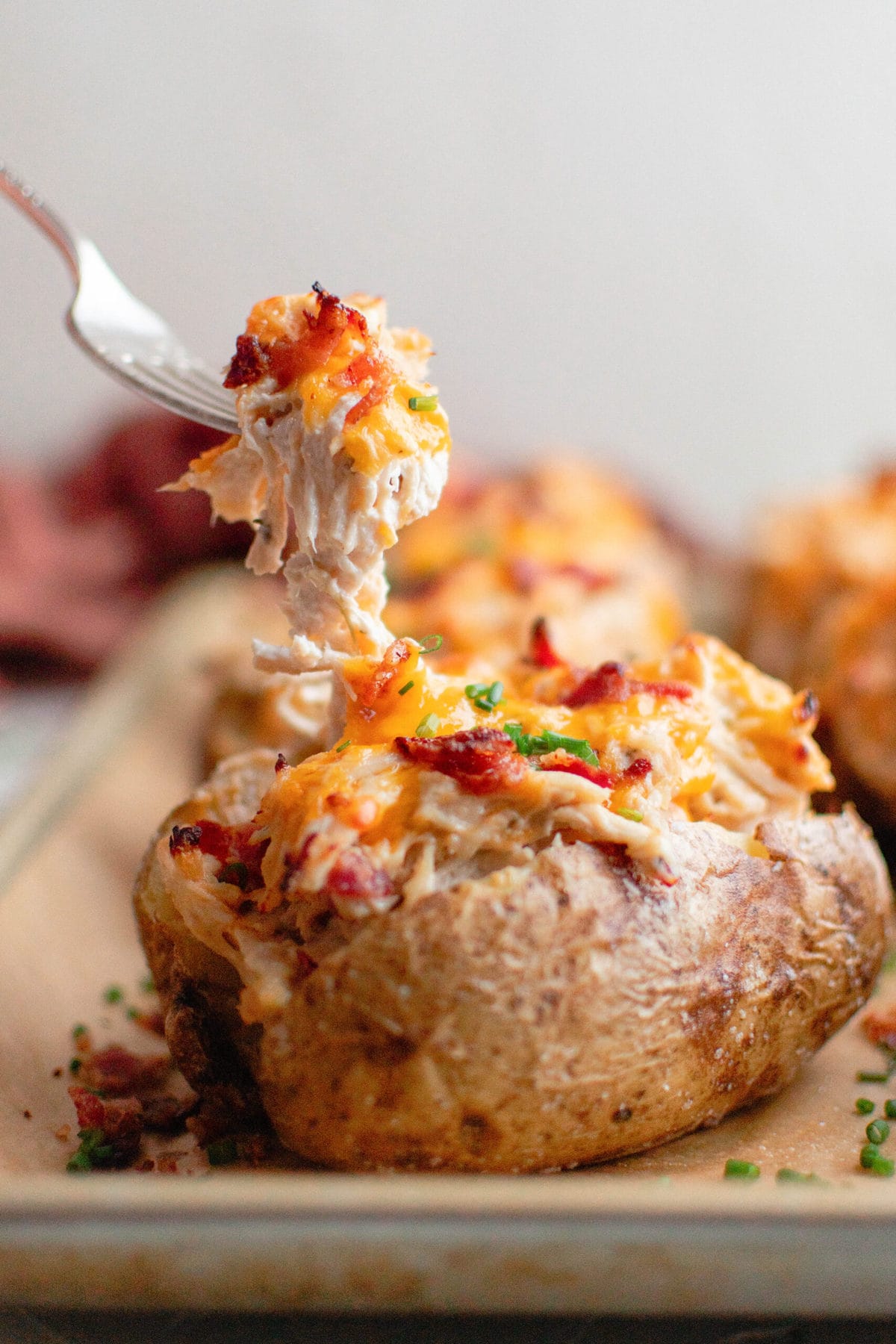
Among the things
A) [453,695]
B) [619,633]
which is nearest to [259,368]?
[453,695]

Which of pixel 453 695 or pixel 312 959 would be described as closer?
pixel 312 959

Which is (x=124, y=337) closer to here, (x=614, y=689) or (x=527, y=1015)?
(x=614, y=689)

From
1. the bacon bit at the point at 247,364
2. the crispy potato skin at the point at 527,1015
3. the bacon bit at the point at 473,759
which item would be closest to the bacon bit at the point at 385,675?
the bacon bit at the point at 473,759

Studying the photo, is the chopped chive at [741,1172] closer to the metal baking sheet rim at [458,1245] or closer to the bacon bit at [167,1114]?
the metal baking sheet rim at [458,1245]

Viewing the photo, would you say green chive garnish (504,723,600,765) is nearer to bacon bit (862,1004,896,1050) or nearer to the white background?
bacon bit (862,1004,896,1050)

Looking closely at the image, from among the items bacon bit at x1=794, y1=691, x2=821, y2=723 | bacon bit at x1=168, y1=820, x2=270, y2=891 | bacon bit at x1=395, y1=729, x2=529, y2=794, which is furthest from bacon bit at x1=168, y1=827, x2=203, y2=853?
bacon bit at x1=794, y1=691, x2=821, y2=723

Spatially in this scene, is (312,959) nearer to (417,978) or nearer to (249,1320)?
(417,978)
